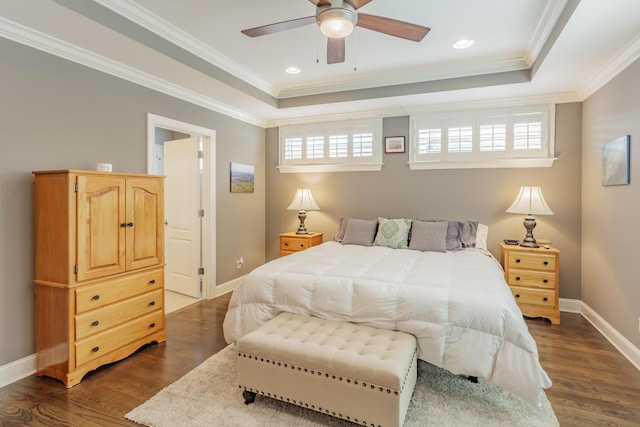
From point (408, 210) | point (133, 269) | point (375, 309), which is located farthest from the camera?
point (408, 210)

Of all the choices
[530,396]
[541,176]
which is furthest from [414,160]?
[530,396]

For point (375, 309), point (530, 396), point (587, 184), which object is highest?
point (587, 184)

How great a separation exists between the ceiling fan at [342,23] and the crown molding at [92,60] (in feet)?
4.96

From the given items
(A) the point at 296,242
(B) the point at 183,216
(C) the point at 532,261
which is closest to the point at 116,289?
(B) the point at 183,216

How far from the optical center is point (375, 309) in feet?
7.23

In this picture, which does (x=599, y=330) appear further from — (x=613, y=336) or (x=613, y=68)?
(x=613, y=68)

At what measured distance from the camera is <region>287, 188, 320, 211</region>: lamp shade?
479 cm

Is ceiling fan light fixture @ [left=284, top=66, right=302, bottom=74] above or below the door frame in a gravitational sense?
above

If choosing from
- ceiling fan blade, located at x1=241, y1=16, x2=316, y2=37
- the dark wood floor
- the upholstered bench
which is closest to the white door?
the dark wood floor

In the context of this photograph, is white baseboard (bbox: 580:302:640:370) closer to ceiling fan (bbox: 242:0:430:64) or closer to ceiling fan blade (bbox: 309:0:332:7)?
ceiling fan (bbox: 242:0:430:64)

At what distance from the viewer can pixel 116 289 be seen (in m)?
2.59

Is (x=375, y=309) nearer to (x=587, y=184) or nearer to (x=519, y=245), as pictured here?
(x=519, y=245)

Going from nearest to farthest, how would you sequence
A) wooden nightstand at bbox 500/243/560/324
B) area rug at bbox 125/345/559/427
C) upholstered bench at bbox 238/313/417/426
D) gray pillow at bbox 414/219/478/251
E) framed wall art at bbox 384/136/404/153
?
upholstered bench at bbox 238/313/417/426 → area rug at bbox 125/345/559/427 → wooden nightstand at bbox 500/243/560/324 → gray pillow at bbox 414/219/478/251 → framed wall art at bbox 384/136/404/153

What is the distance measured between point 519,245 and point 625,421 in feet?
6.65
